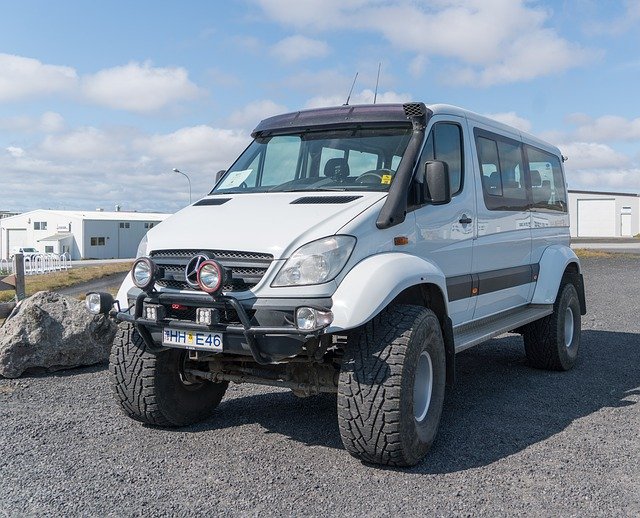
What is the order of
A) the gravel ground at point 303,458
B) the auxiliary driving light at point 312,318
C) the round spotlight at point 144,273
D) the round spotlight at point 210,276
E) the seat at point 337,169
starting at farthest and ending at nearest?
the seat at point 337,169
the round spotlight at point 144,273
the round spotlight at point 210,276
the auxiliary driving light at point 312,318
the gravel ground at point 303,458

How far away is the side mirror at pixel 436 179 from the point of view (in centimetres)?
491

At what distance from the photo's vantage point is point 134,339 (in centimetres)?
515

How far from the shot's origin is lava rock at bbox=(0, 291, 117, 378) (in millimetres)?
7031

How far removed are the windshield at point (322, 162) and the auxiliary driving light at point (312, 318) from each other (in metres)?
1.29

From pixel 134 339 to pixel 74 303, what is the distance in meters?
2.85

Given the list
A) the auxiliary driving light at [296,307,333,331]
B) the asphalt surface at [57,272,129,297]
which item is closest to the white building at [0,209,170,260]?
the asphalt surface at [57,272,129,297]

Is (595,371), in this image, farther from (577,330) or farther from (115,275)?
(115,275)

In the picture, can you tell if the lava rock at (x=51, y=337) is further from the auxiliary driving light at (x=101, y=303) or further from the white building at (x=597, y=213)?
the white building at (x=597, y=213)

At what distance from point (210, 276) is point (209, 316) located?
25 cm

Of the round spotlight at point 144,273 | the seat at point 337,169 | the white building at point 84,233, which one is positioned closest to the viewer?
the round spotlight at point 144,273

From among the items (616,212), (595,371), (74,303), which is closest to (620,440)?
(595,371)

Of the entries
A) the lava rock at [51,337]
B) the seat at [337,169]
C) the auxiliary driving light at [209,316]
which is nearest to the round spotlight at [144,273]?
the auxiliary driving light at [209,316]

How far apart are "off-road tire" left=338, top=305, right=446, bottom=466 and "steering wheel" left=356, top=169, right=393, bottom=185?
42.6 inches

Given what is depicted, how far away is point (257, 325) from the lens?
4227 millimetres
